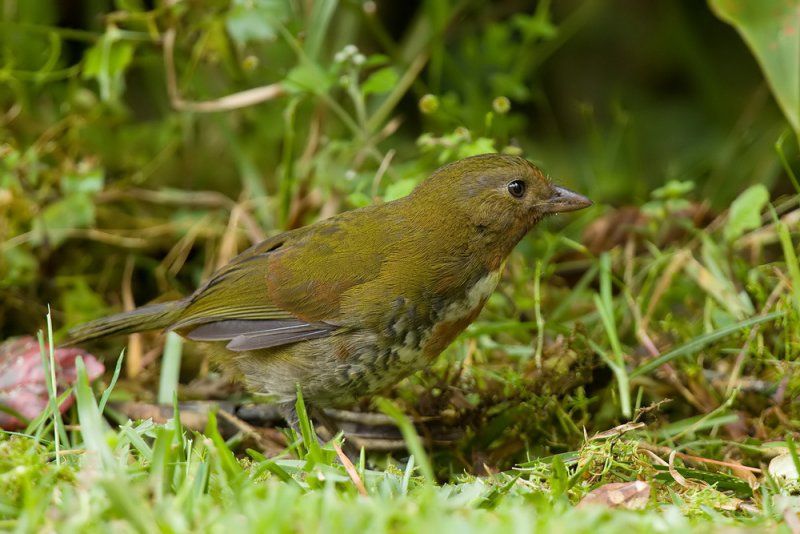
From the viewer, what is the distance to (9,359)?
3529 mm

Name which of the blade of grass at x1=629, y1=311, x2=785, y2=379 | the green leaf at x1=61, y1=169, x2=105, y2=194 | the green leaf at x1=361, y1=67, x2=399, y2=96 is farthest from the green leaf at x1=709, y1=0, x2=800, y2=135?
the green leaf at x1=61, y1=169, x2=105, y2=194

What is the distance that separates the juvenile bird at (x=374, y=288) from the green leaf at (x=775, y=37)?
0.99 m

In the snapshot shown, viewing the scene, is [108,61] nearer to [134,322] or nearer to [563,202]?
[134,322]

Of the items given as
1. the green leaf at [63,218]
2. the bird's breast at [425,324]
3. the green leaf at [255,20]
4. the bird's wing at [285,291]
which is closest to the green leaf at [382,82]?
the green leaf at [255,20]

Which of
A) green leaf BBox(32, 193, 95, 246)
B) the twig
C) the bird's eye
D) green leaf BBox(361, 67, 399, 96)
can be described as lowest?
the twig

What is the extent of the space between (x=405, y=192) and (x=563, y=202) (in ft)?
2.06

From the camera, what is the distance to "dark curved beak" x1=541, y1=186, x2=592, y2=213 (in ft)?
11.1

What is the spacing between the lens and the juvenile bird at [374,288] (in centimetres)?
317

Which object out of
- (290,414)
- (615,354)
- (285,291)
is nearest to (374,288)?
(285,291)

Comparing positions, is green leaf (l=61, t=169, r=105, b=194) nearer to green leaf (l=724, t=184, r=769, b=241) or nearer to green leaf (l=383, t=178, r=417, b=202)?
green leaf (l=383, t=178, r=417, b=202)

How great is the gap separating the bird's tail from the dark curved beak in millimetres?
1387

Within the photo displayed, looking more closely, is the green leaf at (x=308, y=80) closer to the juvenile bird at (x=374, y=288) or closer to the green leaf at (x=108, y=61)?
the juvenile bird at (x=374, y=288)

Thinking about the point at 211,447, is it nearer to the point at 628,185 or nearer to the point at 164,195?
the point at 164,195

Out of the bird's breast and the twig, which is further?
the bird's breast
